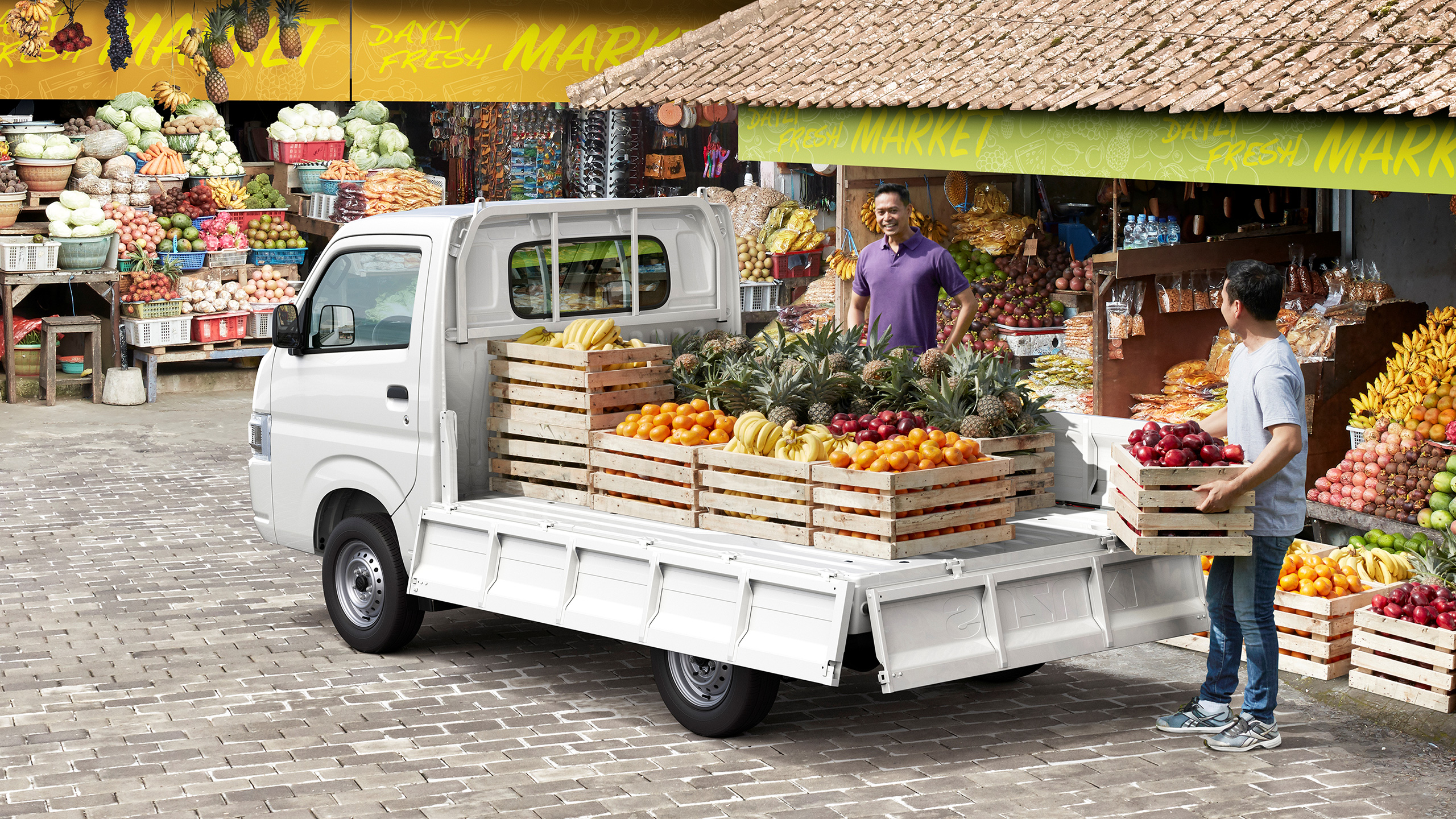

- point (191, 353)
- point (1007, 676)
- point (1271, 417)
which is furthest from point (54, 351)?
point (1271, 417)

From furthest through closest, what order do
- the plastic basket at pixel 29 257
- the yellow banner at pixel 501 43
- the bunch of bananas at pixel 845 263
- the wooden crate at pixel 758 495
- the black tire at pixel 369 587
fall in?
the yellow banner at pixel 501 43, the plastic basket at pixel 29 257, the bunch of bananas at pixel 845 263, the black tire at pixel 369 587, the wooden crate at pixel 758 495

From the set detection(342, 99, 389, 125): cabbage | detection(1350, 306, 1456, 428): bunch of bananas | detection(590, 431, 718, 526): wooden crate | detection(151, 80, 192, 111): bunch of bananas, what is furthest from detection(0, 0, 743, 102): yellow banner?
detection(1350, 306, 1456, 428): bunch of bananas

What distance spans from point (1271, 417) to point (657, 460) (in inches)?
100

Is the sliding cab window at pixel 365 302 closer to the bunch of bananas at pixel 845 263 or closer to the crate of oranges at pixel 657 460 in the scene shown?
the crate of oranges at pixel 657 460

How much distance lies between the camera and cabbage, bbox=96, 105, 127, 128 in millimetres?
16828

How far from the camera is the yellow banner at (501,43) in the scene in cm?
1805

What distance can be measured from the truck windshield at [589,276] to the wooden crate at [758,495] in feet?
4.62

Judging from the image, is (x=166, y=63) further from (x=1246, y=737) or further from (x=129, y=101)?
(x=1246, y=737)

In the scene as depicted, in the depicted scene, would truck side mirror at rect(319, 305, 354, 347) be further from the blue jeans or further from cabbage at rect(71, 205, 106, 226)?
cabbage at rect(71, 205, 106, 226)

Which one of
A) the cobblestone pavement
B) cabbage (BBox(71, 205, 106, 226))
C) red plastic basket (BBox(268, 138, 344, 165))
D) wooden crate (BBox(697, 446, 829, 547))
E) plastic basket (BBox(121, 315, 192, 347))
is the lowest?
the cobblestone pavement

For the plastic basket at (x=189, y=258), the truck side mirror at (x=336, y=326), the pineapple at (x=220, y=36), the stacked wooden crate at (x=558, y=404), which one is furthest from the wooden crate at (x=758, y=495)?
the pineapple at (x=220, y=36)

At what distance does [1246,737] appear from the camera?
265 inches

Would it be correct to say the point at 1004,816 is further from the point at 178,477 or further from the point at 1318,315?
the point at 178,477

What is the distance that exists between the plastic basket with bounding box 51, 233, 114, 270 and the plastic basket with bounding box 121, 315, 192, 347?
2.15ft
